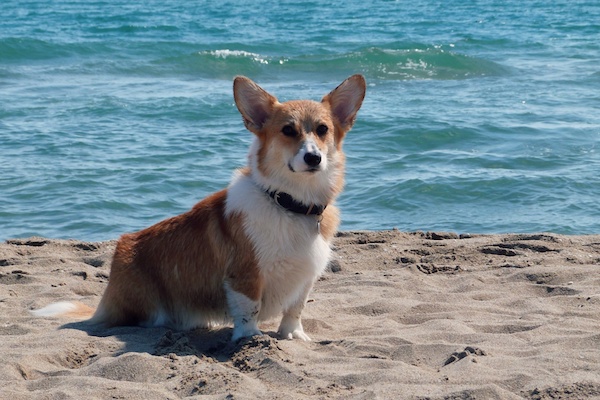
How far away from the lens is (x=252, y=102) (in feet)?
15.5

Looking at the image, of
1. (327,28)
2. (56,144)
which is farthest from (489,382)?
(327,28)

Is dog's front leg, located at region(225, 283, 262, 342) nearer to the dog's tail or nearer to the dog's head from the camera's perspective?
the dog's head

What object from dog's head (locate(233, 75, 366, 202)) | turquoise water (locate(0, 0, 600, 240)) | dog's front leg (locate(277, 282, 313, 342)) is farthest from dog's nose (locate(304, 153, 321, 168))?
turquoise water (locate(0, 0, 600, 240))

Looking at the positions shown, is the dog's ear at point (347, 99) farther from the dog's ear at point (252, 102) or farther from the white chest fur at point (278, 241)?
the white chest fur at point (278, 241)

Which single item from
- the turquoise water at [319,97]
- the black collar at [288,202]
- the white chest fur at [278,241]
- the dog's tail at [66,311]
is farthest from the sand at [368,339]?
the turquoise water at [319,97]

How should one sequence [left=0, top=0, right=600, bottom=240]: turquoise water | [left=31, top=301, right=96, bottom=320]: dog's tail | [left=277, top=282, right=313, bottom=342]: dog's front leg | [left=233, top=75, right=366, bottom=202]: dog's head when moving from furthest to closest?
[left=0, top=0, right=600, bottom=240]: turquoise water, [left=31, top=301, right=96, bottom=320]: dog's tail, [left=277, top=282, right=313, bottom=342]: dog's front leg, [left=233, top=75, right=366, bottom=202]: dog's head

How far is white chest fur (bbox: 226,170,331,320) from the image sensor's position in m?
4.55

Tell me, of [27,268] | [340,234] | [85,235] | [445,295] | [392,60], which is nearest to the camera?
[445,295]

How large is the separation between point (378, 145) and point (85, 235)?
177 inches

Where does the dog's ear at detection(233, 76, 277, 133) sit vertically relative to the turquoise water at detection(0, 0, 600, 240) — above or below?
above

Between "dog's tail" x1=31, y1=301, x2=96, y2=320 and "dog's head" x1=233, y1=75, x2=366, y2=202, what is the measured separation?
1.41m

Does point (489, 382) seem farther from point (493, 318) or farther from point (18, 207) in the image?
point (18, 207)

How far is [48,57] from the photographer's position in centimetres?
1956

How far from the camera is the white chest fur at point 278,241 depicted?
455cm
